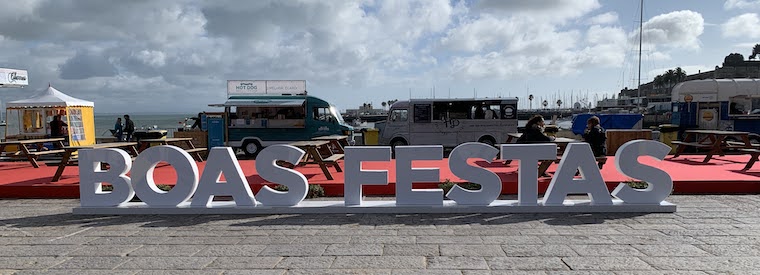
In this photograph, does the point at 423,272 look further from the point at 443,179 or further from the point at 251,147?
the point at 251,147

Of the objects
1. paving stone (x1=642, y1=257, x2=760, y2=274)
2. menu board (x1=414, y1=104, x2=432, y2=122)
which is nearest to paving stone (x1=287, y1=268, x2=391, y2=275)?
paving stone (x1=642, y1=257, x2=760, y2=274)

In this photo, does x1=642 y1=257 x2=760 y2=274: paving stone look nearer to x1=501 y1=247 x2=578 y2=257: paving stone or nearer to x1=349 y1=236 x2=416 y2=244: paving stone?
x1=501 y1=247 x2=578 y2=257: paving stone

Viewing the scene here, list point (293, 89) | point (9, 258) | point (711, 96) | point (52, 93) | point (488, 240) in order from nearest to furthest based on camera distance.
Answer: point (9, 258)
point (488, 240)
point (52, 93)
point (293, 89)
point (711, 96)

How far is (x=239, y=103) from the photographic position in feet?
51.3

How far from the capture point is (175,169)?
5598 mm

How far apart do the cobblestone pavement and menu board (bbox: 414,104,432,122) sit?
10226 millimetres

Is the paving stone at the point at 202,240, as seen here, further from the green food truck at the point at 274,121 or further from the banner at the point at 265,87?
the banner at the point at 265,87

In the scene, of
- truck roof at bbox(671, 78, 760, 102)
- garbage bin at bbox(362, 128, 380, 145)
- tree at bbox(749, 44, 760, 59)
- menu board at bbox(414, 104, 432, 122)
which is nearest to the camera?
menu board at bbox(414, 104, 432, 122)

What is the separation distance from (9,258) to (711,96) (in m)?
31.4

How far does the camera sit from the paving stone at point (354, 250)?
4.16m

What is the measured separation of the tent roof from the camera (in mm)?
14859

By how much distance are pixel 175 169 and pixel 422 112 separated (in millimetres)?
11022

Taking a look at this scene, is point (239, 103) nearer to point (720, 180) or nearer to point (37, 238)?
point (37, 238)

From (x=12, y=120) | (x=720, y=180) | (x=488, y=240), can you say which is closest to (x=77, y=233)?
(x=488, y=240)
